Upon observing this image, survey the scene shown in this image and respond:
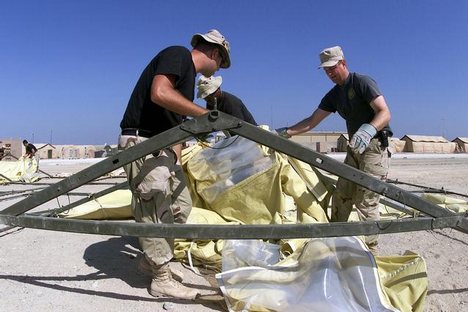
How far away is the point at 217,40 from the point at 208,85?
66.0 inches

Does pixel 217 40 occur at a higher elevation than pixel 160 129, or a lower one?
higher

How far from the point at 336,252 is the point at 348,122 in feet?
6.06

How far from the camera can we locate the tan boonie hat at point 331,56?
385 centimetres

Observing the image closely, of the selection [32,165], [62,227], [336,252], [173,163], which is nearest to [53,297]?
[62,227]

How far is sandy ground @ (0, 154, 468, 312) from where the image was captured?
2730 millimetres

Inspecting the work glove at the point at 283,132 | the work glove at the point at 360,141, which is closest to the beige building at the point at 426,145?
the work glove at the point at 283,132

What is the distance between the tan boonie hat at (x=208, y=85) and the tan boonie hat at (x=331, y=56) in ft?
3.98

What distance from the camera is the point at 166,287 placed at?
289 centimetres

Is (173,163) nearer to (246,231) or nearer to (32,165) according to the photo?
(246,231)

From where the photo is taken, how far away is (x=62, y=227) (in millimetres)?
2488

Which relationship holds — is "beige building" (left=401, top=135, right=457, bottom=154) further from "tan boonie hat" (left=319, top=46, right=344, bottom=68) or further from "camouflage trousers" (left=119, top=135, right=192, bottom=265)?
"camouflage trousers" (left=119, top=135, right=192, bottom=265)

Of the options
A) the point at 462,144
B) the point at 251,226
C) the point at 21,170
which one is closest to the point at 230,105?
the point at 251,226

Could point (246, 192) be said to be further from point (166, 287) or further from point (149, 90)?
point (149, 90)

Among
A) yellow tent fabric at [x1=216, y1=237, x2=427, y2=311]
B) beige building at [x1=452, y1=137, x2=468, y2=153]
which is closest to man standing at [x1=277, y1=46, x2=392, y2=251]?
yellow tent fabric at [x1=216, y1=237, x2=427, y2=311]
